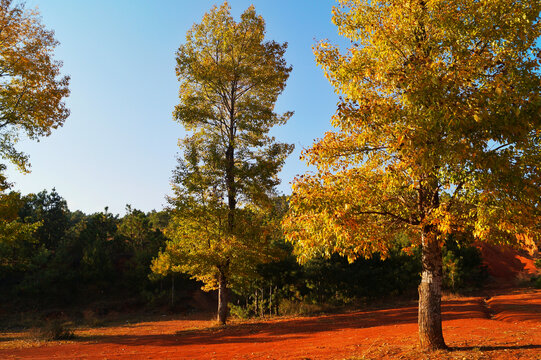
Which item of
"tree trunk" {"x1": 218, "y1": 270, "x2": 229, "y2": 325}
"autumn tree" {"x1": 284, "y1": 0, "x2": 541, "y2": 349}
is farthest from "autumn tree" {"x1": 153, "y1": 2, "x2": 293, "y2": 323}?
"autumn tree" {"x1": 284, "y1": 0, "x2": 541, "y2": 349}

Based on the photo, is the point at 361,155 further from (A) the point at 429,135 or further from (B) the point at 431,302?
(B) the point at 431,302

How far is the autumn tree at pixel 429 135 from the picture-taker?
22.4 ft

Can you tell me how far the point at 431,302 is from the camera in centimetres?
854

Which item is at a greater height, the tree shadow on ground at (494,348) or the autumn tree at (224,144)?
the autumn tree at (224,144)

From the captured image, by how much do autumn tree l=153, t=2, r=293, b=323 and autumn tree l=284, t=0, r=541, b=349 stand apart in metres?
10.1

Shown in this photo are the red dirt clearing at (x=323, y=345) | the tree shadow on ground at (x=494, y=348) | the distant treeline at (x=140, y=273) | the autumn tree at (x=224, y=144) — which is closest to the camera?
the tree shadow on ground at (x=494, y=348)

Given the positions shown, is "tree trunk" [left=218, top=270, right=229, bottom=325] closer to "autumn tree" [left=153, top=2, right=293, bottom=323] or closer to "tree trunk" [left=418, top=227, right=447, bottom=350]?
"autumn tree" [left=153, top=2, right=293, bottom=323]

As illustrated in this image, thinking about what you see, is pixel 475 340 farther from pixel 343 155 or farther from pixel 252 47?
pixel 252 47

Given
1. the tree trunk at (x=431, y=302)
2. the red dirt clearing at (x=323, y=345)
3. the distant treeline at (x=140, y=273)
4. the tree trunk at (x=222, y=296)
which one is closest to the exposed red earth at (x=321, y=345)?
the red dirt clearing at (x=323, y=345)

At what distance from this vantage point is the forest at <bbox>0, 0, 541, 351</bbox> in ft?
23.0

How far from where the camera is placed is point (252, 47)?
760 inches

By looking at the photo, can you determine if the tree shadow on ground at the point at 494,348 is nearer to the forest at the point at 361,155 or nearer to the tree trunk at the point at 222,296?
the forest at the point at 361,155

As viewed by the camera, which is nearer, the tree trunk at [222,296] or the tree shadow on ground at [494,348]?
the tree shadow on ground at [494,348]

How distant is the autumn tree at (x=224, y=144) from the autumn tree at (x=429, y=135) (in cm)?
1008
